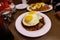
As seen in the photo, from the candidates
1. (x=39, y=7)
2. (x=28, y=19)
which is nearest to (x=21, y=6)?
(x=39, y=7)

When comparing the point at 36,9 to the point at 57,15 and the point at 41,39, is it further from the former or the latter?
the point at 41,39

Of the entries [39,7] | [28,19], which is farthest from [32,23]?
[39,7]

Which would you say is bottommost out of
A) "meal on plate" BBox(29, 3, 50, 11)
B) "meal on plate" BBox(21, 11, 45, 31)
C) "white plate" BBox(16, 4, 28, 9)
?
"meal on plate" BBox(21, 11, 45, 31)

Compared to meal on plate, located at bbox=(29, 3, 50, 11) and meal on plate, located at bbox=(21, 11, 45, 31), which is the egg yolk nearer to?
meal on plate, located at bbox=(21, 11, 45, 31)

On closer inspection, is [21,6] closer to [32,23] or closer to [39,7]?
[39,7]

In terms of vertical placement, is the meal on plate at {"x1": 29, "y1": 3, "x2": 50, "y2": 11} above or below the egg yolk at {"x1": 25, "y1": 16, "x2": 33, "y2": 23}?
above

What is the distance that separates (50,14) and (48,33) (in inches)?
7.7

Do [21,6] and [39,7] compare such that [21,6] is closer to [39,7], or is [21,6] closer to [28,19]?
[39,7]

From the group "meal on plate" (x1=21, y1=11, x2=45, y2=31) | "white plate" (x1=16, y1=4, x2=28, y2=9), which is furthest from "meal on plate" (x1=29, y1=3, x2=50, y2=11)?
"meal on plate" (x1=21, y1=11, x2=45, y2=31)

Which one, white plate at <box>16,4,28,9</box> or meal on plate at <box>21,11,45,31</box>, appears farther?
white plate at <box>16,4,28,9</box>

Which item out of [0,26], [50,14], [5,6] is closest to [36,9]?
[50,14]

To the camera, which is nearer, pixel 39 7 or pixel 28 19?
pixel 28 19

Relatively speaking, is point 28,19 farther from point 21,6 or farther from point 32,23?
point 21,6

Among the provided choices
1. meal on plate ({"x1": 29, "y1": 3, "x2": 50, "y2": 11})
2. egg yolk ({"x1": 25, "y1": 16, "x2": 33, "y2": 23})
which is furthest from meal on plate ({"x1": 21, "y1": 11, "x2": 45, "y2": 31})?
meal on plate ({"x1": 29, "y1": 3, "x2": 50, "y2": 11})
